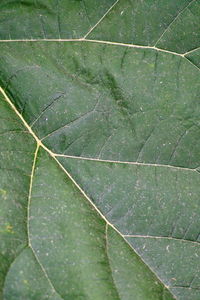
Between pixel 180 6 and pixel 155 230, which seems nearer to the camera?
pixel 155 230

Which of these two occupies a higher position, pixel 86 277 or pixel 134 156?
pixel 134 156

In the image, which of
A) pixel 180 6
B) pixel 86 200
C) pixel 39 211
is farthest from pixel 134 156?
pixel 180 6

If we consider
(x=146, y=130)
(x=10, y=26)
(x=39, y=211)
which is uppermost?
(x=10, y=26)

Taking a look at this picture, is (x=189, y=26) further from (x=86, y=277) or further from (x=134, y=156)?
(x=86, y=277)

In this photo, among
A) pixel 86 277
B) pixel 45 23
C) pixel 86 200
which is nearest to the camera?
pixel 86 277

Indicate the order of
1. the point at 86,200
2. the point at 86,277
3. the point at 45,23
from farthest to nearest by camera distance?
the point at 45,23, the point at 86,200, the point at 86,277

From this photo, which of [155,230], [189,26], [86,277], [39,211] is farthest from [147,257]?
[189,26]
